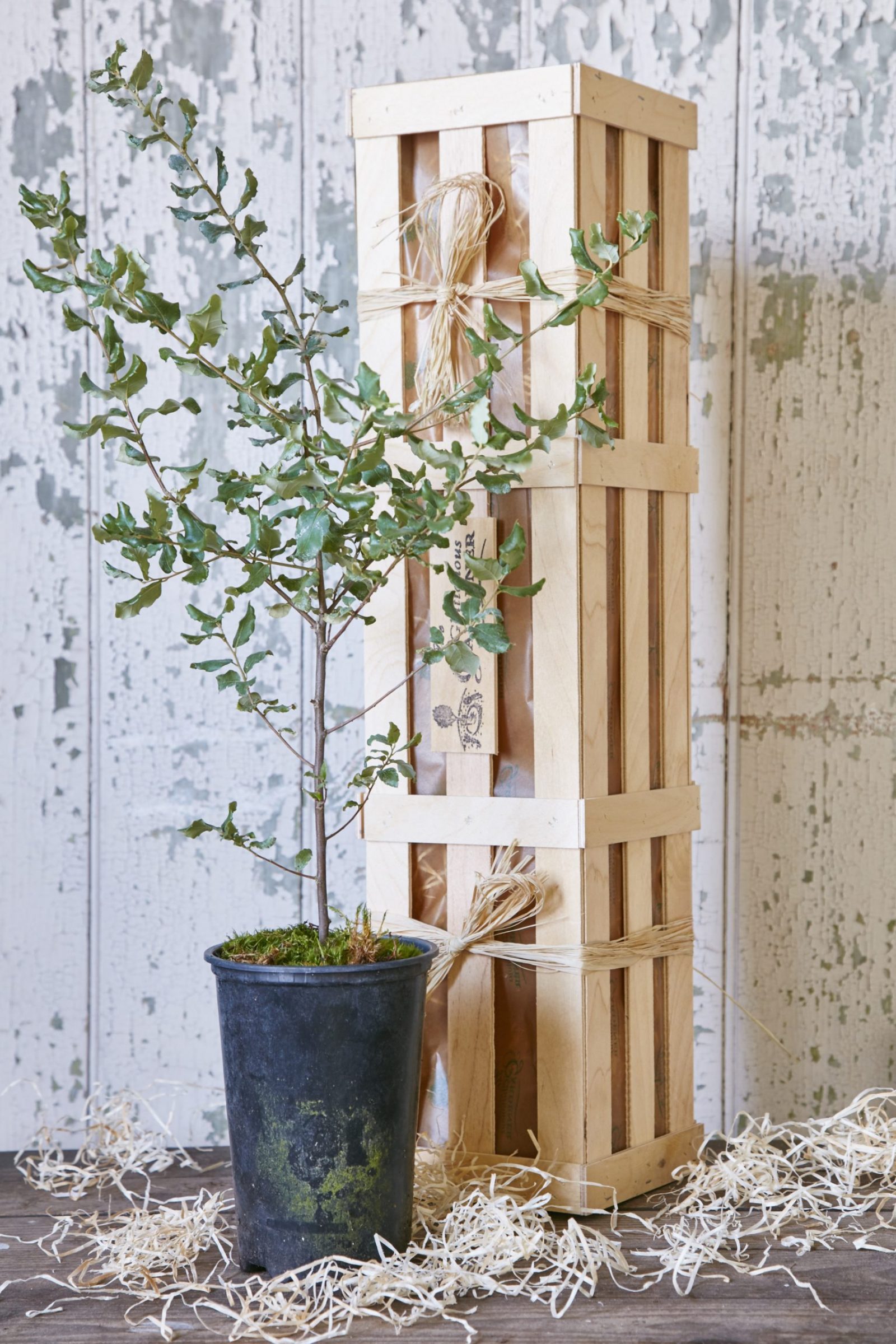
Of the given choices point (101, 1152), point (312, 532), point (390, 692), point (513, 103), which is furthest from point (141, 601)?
point (101, 1152)

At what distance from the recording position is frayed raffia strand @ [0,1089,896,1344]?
4.82 feet

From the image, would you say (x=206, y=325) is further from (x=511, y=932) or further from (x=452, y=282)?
(x=511, y=932)

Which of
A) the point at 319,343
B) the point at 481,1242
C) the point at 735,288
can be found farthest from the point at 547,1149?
the point at 735,288

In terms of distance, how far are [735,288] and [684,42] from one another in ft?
1.26

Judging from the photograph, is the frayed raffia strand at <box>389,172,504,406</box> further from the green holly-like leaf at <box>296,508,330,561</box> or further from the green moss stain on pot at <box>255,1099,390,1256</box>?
the green moss stain on pot at <box>255,1099,390,1256</box>

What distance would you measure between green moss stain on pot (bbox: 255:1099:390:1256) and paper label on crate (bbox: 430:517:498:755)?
486mm

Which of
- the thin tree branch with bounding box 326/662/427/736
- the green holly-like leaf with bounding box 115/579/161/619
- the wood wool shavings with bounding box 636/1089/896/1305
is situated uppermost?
the green holly-like leaf with bounding box 115/579/161/619

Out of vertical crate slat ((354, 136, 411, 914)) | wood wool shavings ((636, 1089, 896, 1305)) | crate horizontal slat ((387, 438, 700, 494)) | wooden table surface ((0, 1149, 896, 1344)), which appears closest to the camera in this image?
wooden table surface ((0, 1149, 896, 1344))

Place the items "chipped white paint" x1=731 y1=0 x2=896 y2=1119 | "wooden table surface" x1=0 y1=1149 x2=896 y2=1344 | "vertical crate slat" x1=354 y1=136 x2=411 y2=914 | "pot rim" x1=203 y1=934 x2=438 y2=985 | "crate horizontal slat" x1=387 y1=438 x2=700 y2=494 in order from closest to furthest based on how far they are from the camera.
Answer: "wooden table surface" x1=0 y1=1149 x2=896 y2=1344
"pot rim" x1=203 y1=934 x2=438 y2=985
"crate horizontal slat" x1=387 y1=438 x2=700 y2=494
"vertical crate slat" x1=354 y1=136 x2=411 y2=914
"chipped white paint" x1=731 y1=0 x2=896 y2=1119

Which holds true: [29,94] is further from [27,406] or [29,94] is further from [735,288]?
[735,288]

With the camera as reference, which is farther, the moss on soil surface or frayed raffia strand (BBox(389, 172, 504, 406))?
frayed raffia strand (BBox(389, 172, 504, 406))

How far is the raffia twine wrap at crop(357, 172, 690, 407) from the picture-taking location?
5.70 ft

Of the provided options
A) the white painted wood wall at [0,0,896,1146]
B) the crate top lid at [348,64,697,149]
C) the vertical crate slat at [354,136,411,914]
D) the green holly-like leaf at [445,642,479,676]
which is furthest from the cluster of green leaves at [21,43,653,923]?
the white painted wood wall at [0,0,896,1146]

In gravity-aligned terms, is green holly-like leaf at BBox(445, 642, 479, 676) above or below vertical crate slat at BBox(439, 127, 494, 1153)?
above
